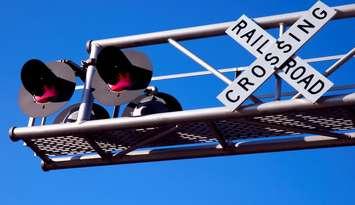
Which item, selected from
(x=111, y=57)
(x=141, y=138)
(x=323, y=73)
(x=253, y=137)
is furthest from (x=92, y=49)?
(x=323, y=73)

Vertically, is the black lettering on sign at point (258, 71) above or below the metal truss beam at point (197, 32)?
below

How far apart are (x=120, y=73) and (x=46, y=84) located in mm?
845

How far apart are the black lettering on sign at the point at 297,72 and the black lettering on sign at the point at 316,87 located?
21 centimetres

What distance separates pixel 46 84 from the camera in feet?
33.4

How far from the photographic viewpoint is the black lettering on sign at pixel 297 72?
8930 mm

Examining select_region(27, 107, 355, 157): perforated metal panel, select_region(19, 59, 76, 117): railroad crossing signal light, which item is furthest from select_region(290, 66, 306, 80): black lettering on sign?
select_region(19, 59, 76, 117): railroad crossing signal light

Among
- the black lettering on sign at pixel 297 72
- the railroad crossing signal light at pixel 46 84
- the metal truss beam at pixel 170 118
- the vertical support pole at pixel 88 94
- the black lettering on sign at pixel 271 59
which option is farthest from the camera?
the railroad crossing signal light at pixel 46 84

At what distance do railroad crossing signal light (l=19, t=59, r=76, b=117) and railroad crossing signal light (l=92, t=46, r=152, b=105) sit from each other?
15.5 inches

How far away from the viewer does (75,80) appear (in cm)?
1019

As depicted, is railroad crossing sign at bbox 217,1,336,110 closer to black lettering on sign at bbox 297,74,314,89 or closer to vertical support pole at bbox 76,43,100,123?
black lettering on sign at bbox 297,74,314,89

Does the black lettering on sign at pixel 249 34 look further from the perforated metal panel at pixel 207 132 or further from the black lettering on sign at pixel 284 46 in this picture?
the perforated metal panel at pixel 207 132

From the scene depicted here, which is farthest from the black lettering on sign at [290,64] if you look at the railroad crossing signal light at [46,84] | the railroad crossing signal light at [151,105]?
the railroad crossing signal light at [46,84]

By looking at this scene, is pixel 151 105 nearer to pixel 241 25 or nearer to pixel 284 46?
pixel 241 25

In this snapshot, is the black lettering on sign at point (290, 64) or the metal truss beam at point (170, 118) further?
the black lettering on sign at point (290, 64)
